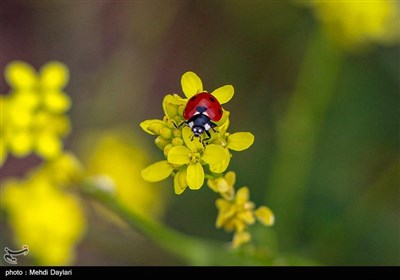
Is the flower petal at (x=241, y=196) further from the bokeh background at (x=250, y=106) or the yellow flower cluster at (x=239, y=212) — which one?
the bokeh background at (x=250, y=106)

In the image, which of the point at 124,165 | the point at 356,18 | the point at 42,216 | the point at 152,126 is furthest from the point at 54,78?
the point at 356,18

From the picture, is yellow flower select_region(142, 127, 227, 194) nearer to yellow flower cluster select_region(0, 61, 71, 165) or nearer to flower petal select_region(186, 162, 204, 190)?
flower petal select_region(186, 162, 204, 190)

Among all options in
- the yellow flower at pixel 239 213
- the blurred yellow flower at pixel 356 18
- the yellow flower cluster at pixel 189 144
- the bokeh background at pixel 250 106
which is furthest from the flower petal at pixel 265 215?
the blurred yellow flower at pixel 356 18

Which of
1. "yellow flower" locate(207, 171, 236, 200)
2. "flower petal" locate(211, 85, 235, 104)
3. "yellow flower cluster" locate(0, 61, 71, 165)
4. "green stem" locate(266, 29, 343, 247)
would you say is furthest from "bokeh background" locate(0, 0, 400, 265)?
"flower petal" locate(211, 85, 235, 104)

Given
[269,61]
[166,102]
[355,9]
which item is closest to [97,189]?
[166,102]
